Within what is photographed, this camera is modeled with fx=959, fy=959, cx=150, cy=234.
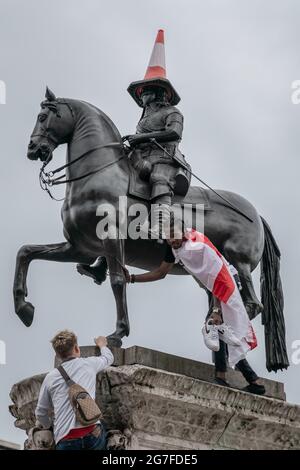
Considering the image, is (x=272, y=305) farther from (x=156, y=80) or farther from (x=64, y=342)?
(x=64, y=342)

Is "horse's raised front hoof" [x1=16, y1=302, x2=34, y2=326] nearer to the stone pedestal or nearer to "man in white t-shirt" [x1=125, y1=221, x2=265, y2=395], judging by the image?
the stone pedestal

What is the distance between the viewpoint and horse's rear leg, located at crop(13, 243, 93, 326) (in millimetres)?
10680

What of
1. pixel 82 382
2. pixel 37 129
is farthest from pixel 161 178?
pixel 82 382

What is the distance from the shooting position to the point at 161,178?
1121 centimetres

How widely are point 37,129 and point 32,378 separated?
3.28m

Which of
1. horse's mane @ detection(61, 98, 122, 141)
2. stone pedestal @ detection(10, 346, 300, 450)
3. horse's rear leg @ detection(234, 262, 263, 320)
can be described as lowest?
stone pedestal @ detection(10, 346, 300, 450)

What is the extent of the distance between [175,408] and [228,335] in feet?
3.26

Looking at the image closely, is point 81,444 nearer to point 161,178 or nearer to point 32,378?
point 32,378

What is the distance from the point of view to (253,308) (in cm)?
1120

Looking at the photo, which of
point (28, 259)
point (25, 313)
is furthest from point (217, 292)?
point (28, 259)

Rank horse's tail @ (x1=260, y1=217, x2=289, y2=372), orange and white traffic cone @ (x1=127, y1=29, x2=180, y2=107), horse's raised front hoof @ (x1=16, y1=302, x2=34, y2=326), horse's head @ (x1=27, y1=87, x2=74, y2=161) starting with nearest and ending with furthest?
horse's raised front hoof @ (x1=16, y1=302, x2=34, y2=326) → horse's head @ (x1=27, y1=87, x2=74, y2=161) → horse's tail @ (x1=260, y1=217, x2=289, y2=372) → orange and white traffic cone @ (x1=127, y1=29, x2=180, y2=107)

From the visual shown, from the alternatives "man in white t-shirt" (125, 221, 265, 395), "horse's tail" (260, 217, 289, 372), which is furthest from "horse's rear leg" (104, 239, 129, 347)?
"horse's tail" (260, 217, 289, 372)

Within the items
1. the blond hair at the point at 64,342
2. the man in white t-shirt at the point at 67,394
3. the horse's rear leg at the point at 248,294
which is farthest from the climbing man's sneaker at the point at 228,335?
the blond hair at the point at 64,342

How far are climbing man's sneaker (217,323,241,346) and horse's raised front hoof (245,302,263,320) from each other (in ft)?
4.39
